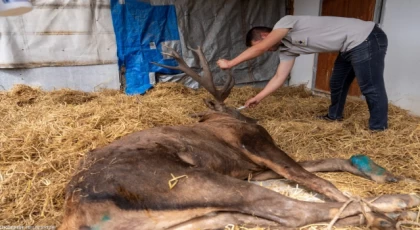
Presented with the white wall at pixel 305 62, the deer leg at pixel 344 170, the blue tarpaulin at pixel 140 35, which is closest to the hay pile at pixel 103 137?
the deer leg at pixel 344 170

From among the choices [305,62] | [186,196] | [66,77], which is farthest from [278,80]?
[66,77]

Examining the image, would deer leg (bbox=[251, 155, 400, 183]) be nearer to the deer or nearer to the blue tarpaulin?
the deer

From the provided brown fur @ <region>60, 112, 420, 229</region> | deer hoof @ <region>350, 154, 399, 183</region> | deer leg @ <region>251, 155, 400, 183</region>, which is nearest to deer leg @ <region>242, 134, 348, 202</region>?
brown fur @ <region>60, 112, 420, 229</region>

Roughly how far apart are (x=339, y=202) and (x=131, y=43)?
548 cm

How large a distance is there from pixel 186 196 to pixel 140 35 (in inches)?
208

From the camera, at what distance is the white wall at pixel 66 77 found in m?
5.89

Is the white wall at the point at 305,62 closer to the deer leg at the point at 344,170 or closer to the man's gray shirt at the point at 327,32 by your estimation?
the man's gray shirt at the point at 327,32

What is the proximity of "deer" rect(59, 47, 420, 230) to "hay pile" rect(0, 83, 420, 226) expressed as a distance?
0.48 meters

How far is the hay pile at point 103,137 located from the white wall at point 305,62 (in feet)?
6.02

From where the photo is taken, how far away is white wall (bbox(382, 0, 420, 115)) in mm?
5141

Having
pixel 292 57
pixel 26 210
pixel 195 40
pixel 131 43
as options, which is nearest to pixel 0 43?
pixel 131 43

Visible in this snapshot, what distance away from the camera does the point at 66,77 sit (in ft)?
20.7

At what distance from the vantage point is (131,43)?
6.64 metres

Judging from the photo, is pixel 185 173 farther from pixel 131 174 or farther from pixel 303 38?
pixel 303 38
